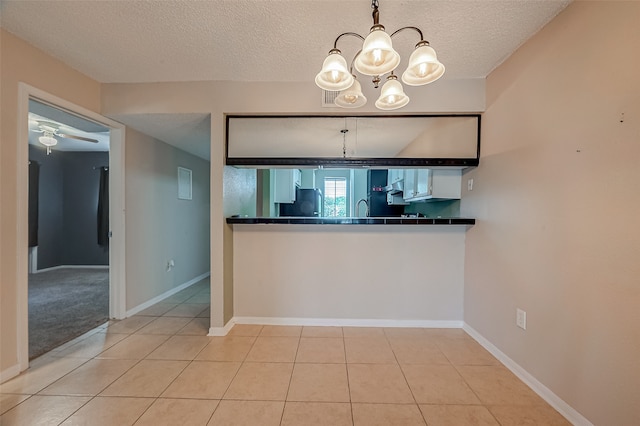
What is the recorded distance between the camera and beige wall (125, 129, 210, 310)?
8.84ft

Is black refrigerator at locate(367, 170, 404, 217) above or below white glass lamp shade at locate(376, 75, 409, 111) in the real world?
below

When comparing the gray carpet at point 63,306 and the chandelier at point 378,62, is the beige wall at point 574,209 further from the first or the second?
the gray carpet at point 63,306

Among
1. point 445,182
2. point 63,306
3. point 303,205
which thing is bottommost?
point 63,306

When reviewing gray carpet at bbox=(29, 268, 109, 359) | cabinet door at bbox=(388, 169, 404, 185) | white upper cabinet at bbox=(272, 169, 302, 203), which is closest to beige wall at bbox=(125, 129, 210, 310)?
gray carpet at bbox=(29, 268, 109, 359)

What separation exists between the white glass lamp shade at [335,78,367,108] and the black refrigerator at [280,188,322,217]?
77.7 inches

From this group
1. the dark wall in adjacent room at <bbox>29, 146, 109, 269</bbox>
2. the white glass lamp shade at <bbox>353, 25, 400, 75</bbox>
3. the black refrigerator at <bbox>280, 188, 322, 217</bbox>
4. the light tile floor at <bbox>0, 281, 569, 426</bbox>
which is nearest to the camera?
the white glass lamp shade at <bbox>353, 25, 400, 75</bbox>

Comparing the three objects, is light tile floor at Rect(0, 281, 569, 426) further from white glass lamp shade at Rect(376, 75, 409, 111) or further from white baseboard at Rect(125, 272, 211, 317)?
white glass lamp shade at Rect(376, 75, 409, 111)

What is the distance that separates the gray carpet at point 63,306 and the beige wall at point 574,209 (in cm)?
365

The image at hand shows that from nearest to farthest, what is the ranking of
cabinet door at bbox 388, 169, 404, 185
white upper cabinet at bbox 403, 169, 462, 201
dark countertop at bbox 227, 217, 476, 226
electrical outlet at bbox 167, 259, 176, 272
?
dark countertop at bbox 227, 217, 476, 226 → white upper cabinet at bbox 403, 169, 462, 201 → cabinet door at bbox 388, 169, 404, 185 → electrical outlet at bbox 167, 259, 176, 272

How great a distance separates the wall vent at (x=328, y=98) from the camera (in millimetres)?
2216

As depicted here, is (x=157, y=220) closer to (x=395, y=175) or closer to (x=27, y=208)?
(x=27, y=208)

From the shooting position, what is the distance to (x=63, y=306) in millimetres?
2910

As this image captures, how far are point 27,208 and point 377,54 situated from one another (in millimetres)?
2536

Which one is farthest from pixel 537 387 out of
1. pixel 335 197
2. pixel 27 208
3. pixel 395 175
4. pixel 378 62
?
pixel 27 208
